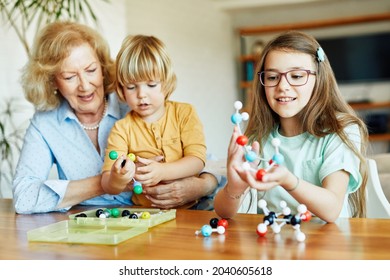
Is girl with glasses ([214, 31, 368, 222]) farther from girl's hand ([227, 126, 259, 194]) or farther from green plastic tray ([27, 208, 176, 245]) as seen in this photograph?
green plastic tray ([27, 208, 176, 245])

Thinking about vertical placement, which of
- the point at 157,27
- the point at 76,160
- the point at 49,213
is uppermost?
the point at 157,27

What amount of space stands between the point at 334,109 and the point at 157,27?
4.94 m

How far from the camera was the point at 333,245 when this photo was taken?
1.18 meters

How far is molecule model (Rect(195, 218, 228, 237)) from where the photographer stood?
1.31 meters

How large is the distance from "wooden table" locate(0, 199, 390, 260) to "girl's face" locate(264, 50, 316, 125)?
346 millimetres

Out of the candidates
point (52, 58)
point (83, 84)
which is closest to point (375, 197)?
point (83, 84)

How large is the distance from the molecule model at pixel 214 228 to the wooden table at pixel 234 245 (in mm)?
15

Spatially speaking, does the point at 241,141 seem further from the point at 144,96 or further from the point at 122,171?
the point at 144,96

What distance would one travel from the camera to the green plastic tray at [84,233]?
4.20ft

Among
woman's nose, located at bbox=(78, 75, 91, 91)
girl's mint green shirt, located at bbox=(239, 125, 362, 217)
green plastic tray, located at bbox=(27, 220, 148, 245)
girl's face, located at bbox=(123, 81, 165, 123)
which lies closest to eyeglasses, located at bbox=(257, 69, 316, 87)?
girl's mint green shirt, located at bbox=(239, 125, 362, 217)

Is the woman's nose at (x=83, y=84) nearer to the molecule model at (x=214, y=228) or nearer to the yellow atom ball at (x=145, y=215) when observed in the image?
the yellow atom ball at (x=145, y=215)
